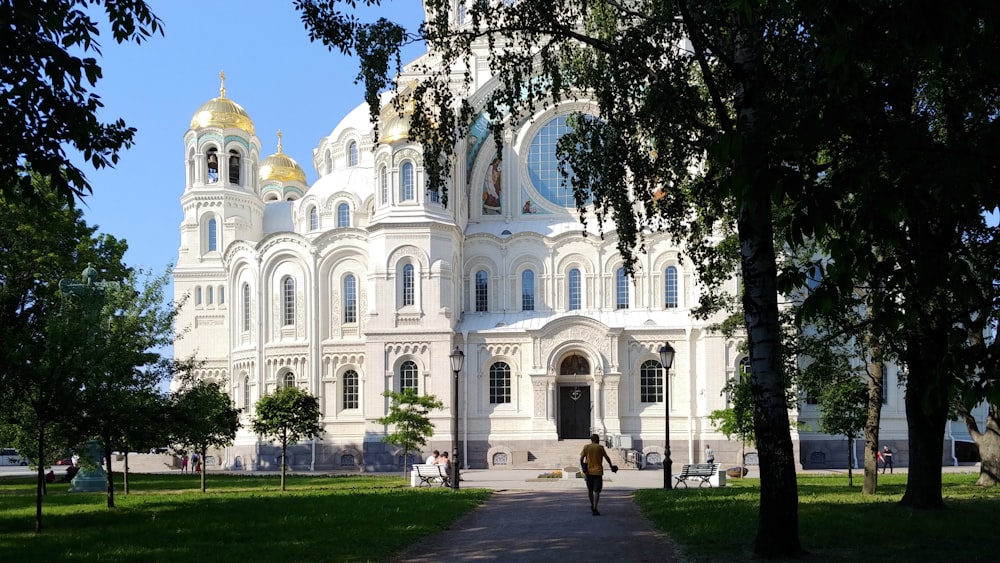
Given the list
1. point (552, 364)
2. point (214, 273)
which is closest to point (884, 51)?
point (552, 364)

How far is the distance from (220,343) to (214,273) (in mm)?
3846

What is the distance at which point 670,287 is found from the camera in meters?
52.9

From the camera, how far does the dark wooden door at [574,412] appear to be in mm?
52188

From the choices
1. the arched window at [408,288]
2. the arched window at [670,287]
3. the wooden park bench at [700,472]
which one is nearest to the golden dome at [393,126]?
the arched window at [408,288]

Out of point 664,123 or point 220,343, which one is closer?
point 664,123

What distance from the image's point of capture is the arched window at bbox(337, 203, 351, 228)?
58562 millimetres

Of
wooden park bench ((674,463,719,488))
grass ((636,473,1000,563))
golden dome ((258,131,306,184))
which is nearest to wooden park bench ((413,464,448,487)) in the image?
wooden park bench ((674,463,719,488))

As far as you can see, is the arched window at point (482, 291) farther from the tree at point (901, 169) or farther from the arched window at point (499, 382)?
the tree at point (901, 169)

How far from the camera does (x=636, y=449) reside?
50781 millimetres

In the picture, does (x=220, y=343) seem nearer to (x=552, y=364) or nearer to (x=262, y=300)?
(x=262, y=300)

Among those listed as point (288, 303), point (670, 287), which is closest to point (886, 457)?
point (670, 287)

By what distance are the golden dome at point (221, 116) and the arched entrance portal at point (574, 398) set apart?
22568mm

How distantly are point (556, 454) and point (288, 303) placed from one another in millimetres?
15577

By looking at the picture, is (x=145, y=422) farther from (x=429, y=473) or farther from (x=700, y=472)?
(x=700, y=472)
